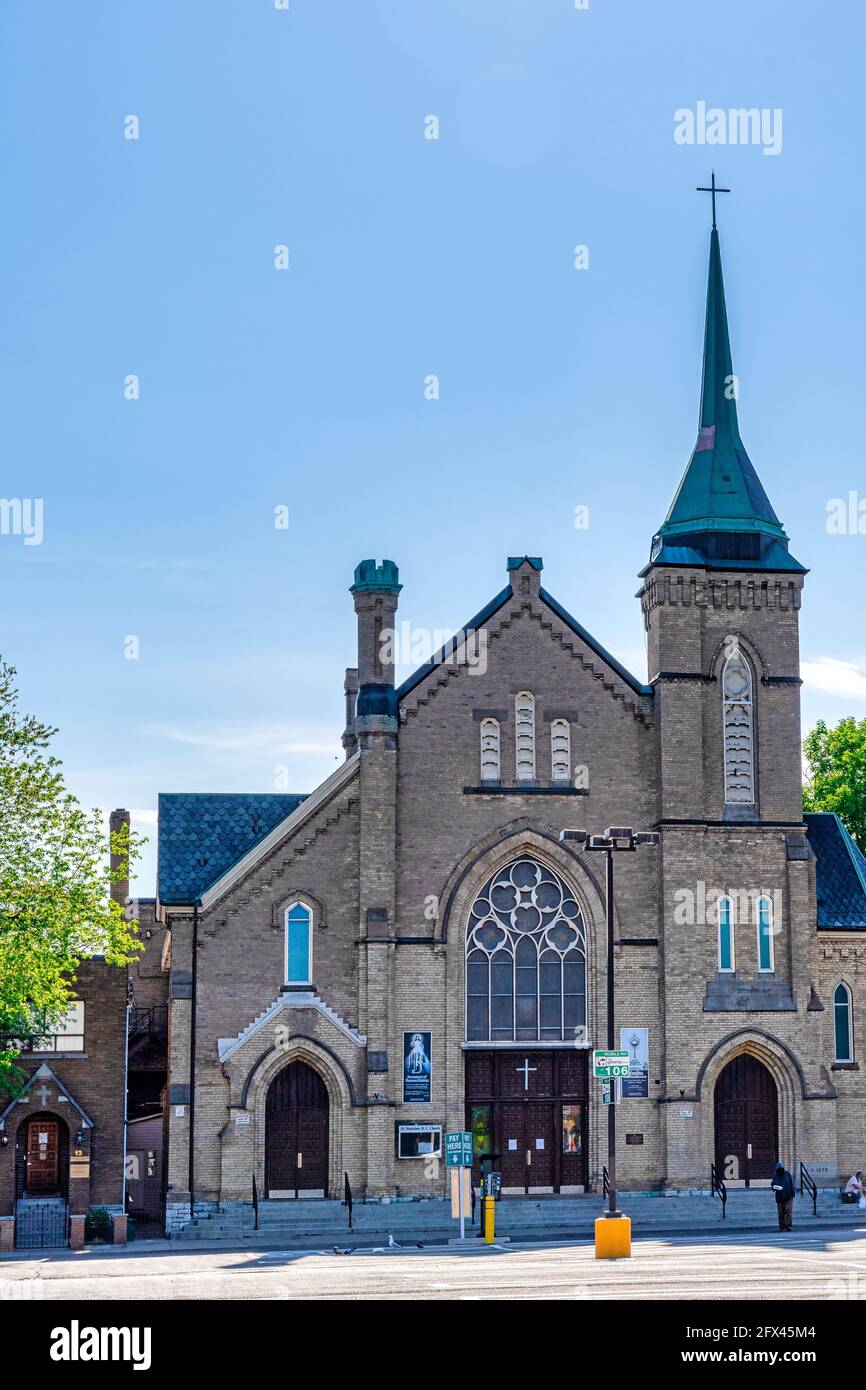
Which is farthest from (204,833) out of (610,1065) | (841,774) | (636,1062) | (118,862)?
(841,774)

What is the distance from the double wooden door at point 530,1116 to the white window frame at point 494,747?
21.0 ft

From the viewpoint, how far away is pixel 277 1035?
4019 centimetres

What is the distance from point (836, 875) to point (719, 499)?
9715 millimetres

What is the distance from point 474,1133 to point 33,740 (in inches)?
533

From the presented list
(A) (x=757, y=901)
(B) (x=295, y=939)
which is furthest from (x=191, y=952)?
(A) (x=757, y=901)

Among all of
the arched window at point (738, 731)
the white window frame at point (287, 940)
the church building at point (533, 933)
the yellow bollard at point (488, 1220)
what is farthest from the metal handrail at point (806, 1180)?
the white window frame at point (287, 940)

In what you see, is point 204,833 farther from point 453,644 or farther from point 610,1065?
point 610,1065

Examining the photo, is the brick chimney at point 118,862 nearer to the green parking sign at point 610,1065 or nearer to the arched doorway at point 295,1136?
the arched doorway at point 295,1136

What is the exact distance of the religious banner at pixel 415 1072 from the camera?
4059 cm

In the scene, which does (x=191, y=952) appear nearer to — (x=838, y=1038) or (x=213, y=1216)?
(x=213, y=1216)
